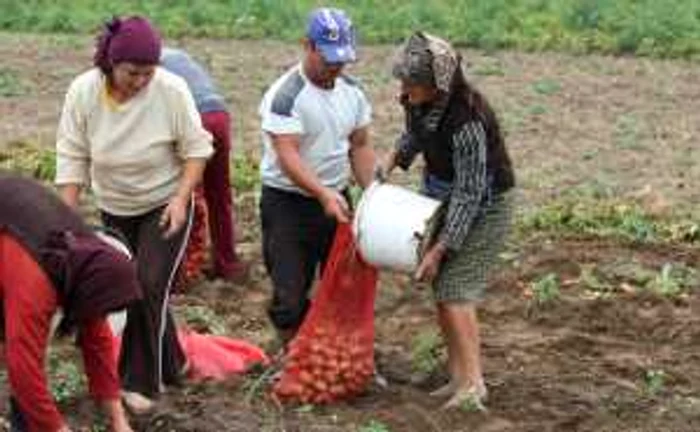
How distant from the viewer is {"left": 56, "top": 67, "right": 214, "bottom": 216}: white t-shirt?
6.32 m

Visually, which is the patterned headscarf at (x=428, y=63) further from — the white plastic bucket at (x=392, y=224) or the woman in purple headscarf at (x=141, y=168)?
the woman in purple headscarf at (x=141, y=168)

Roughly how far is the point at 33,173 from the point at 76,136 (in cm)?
428

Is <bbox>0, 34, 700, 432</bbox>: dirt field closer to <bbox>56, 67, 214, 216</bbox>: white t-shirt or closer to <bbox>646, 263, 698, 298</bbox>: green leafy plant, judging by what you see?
<bbox>646, 263, 698, 298</bbox>: green leafy plant

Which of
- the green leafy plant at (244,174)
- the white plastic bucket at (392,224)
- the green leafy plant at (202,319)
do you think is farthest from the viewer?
the green leafy plant at (244,174)

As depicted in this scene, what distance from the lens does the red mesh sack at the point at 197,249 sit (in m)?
8.38

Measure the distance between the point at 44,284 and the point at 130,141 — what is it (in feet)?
5.25

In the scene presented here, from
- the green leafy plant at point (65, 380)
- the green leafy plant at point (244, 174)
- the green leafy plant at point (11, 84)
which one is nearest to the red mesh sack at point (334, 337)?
the green leafy plant at point (65, 380)

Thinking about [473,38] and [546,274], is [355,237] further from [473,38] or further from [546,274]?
[473,38]

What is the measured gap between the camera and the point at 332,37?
251 inches

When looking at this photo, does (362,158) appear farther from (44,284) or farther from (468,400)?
(44,284)

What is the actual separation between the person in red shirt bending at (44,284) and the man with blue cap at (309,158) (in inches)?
60.5

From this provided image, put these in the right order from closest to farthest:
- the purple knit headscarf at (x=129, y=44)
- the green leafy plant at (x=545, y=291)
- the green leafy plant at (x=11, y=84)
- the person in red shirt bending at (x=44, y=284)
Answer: the person in red shirt bending at (x=44, y=284)
the purple knit headscarf at (x=129, y=44)
the green leafy plant at (x=545, y=291)
the green leafy plant at (x=11, y=84)

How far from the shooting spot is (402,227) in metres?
6.28

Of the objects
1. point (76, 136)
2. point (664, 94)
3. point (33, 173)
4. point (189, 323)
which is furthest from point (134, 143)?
point (664, 94)
